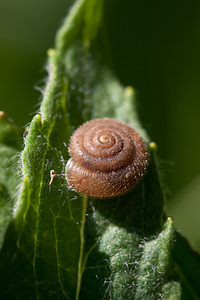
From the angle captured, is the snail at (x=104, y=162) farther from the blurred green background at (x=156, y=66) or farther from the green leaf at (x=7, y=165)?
the blurred green background at (x=156, y=66)

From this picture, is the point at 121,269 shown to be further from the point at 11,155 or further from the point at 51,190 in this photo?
the point at 11,155

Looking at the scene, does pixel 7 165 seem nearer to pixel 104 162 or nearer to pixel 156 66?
pixel 104 162

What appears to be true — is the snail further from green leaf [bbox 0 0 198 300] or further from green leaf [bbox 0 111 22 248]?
green leaf [bbox 0 111 22 248]

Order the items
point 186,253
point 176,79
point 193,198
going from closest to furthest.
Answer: point 186,253 < point 193,198 < point 176,79

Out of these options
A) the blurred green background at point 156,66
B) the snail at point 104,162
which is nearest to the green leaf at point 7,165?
the snail at point 104,162

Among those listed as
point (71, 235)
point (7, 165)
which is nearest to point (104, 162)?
point (71, 235)

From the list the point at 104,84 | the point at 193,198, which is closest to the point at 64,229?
the point at 104,84
